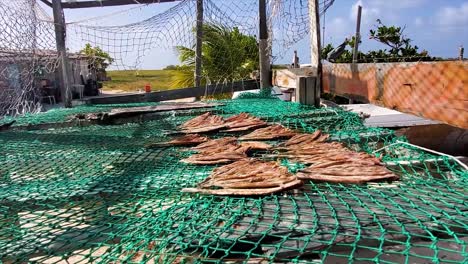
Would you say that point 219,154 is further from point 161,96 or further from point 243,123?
point 161,96

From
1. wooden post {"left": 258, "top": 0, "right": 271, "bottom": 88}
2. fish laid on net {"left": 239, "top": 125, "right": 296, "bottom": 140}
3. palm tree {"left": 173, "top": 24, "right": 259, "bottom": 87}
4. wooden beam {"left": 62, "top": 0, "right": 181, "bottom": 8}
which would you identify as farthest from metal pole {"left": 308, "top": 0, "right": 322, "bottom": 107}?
palm tree {"left": 173, "top": 24, "right": 259, "bottom": 87}

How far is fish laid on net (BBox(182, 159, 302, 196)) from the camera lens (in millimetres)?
2254

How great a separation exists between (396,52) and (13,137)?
1425 centimetres

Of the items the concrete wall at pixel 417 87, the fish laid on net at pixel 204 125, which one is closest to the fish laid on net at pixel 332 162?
the concrete wall at pixel 417 87

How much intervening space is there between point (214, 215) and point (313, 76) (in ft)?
10.4

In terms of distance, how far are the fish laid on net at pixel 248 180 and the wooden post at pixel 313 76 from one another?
2.24 meters

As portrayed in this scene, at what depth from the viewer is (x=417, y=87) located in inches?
97.3

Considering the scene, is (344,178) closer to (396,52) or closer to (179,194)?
(179,194)

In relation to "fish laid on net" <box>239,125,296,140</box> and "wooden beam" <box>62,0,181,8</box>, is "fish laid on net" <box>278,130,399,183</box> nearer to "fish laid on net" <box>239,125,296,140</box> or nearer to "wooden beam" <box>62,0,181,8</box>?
"fish laid on net" <box>239,125,296,140</box>

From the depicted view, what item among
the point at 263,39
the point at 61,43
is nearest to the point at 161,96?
the point at 61,43

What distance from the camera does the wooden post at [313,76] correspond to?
187 inches

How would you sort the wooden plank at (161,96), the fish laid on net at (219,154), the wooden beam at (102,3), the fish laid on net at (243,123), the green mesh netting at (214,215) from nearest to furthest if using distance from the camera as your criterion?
the green mesh netting at (214,215) < the fish laid on net at (219,154) < the fish laid on net at (243,123) < the wooden beam at (102,3) < the wooden plank at (161,96)

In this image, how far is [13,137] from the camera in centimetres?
454

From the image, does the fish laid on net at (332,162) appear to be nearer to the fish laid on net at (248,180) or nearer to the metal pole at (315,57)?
the fish laid on net at (248,180)
